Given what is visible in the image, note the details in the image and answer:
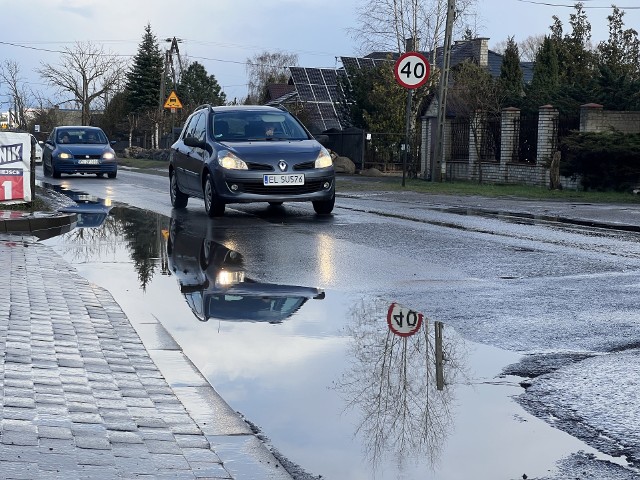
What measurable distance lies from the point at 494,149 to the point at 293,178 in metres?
18.2

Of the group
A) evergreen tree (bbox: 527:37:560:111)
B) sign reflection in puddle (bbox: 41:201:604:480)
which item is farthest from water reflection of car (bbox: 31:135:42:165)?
evergreen tree (bbox: 527:37:560:111)

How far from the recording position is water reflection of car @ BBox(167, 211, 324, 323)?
7.65m

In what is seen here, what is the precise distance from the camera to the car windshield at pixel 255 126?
54.3 ft

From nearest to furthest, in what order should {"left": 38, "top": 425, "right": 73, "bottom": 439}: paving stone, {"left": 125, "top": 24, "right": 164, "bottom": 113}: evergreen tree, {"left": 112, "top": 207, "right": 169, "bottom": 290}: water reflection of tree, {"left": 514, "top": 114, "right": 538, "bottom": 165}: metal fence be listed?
1. {"left": 38, "top": 425, "right": 73, "bottom": 439}: paving stone
2. {"left": 112, "top": 207, "right": 169, "bottom": 290}: water reflection of tree
3. {"left": 514, "top": 114, "right": 538, "bottom": 165}: metal fence
4. {"left": 125, "top": 24, "right": 164, "bottom": 113}: evergreen tree

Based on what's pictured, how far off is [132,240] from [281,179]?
10.2 feet

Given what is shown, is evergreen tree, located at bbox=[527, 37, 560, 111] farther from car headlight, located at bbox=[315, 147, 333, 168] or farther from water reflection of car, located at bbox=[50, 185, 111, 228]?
car headlight, located at bbox=[315, 147, 333, 168]

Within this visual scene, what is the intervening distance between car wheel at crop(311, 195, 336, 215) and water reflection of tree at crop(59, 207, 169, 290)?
2257 mm

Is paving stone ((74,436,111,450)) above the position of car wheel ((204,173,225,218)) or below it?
below

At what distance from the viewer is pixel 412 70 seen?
2450cm

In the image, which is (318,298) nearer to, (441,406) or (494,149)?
(441,406)

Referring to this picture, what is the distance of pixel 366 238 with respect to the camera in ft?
42.2

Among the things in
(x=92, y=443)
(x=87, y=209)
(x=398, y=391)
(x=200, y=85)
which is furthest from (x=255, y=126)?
(x=200, y=85)

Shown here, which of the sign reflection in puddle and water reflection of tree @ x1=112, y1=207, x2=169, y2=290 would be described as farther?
water reflection of tree @ x1=112, y1=207, x2=169, y2=290

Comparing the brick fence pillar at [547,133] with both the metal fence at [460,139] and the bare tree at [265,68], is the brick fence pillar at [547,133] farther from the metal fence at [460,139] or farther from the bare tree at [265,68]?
the bare tree at [265,68]
